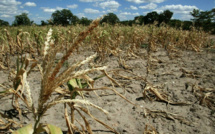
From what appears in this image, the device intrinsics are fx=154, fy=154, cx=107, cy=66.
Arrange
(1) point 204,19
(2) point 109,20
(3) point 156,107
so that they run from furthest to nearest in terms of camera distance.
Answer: (1) point 204,19 → (2) point 109,20 → (3) point 156,107

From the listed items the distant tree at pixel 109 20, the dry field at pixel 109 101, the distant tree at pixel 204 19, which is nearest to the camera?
the dry field at pixel 109 101

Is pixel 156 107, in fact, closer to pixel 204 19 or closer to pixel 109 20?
pixel 109 20

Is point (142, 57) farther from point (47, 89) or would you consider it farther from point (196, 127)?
point (47, 89)

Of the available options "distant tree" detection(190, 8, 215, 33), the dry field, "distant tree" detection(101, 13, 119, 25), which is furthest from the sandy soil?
"distant tree" detection(190, 8, 215, 33)

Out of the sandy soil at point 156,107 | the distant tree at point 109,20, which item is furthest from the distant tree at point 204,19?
the sandy soil at point 156,107

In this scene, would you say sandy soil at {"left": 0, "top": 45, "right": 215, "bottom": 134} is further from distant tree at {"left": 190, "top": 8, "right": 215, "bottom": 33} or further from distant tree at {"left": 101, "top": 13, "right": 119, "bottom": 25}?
distant tree at {"left": 190, "top": 8, "right": 215, "bottom": 33}

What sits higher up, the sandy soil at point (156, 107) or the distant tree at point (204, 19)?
the distant tree at point (204, 19)

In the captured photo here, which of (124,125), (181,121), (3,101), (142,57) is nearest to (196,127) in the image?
(181,121)

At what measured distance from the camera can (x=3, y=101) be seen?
142cm

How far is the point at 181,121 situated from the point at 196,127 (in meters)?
0.11

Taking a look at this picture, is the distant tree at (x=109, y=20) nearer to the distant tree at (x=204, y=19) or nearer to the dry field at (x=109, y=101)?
the dry field at (x=109, y=101)

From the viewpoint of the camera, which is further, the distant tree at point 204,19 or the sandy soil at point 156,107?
the distant tree at point 204,19

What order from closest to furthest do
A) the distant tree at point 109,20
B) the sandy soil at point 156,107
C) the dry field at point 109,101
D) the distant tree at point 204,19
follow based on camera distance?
the dry field at point 109,101
the sandy soil at point 156,107
the distant tree at point 109,20
the distant tree at point 204,19

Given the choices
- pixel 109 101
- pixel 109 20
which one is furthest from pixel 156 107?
pixel 109 20
